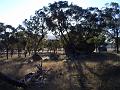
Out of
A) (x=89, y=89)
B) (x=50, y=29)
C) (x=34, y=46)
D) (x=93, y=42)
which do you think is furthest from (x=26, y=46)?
(x=89, y=89)

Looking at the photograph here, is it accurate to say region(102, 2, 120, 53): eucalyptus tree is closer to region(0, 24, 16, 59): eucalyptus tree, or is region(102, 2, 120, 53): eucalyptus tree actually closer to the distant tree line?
the distant tree line

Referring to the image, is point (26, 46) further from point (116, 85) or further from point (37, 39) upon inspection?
point (116, 85)

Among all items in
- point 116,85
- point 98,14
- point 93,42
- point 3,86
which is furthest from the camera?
point 98,14

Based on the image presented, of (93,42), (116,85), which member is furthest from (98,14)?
(116,85)

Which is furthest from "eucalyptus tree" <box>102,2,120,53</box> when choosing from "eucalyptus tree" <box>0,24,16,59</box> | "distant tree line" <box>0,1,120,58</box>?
"eucalyptus tree" <box>0,24,16,59</box>

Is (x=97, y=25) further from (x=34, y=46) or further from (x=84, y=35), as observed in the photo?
(x=34, y=46)

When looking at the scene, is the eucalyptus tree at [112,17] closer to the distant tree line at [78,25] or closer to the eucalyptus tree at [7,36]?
the distant tree line at [78,25]

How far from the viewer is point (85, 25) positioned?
57469mm

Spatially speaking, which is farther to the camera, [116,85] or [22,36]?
[22,36]

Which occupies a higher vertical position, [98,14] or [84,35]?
[98,14]

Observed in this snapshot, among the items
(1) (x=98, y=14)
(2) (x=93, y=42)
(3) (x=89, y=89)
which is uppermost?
(1) (x=98, y=14)

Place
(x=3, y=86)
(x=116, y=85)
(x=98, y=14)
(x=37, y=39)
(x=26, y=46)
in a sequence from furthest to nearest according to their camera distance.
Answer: (x=26, y=46) → (x=37, y=39) → (x=98, y=14) → (x=116, y=85) → (x=3, y=86)

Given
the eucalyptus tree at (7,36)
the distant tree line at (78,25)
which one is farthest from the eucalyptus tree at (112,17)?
the eucalyptus tree at (7,36)

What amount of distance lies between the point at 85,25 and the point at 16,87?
126 feet
